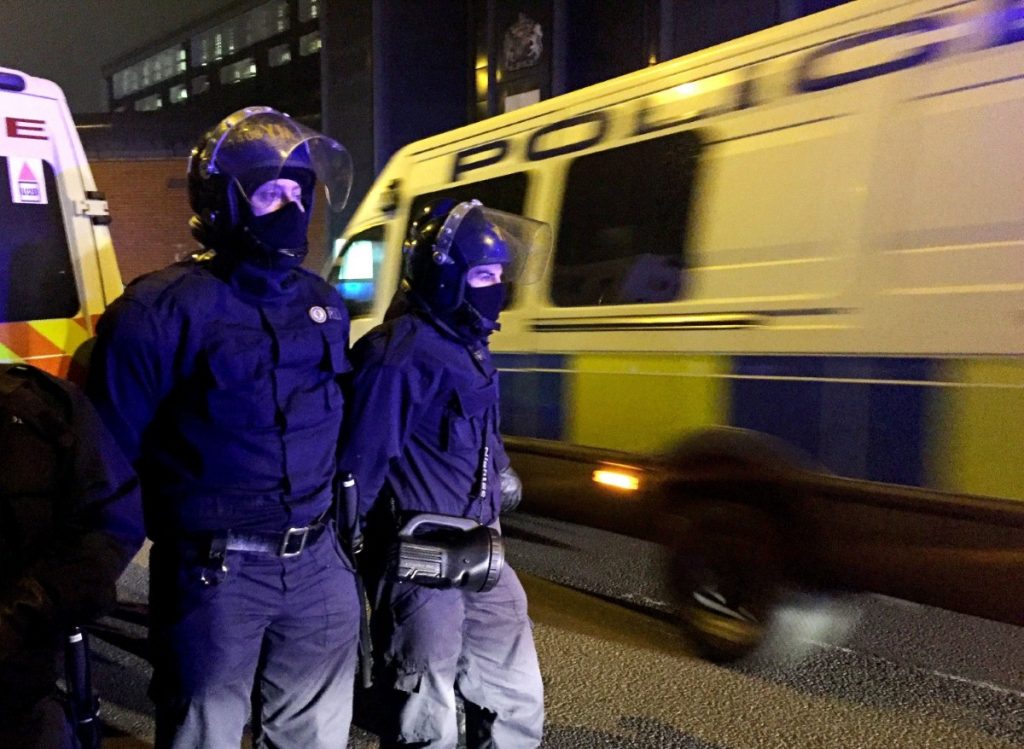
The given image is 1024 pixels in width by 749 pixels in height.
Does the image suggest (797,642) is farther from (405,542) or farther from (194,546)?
(194,546)

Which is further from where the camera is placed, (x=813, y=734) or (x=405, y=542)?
(x=813, y=734)

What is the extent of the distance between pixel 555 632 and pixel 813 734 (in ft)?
4.22

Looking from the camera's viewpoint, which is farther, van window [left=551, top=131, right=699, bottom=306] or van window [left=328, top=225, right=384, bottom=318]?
van window [left=328, top=225, right=384, bottom=318]

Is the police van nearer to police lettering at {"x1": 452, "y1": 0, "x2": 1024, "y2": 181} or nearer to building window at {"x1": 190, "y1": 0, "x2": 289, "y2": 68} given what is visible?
police lettering at {"x1": 452, "y1": 0, "x2": 1024, "y2": 181}

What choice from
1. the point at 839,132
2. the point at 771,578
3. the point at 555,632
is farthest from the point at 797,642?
the point at 839,132

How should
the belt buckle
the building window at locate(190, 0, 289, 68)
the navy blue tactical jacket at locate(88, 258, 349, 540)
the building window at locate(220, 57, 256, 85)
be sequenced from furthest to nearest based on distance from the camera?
the building window at locate(220, 57, 256, 85)
the building window at locate(190, 0, 289, 68)
the belt buckle
the navy blue tactical jacket at locate(88, 258, 349, 540)

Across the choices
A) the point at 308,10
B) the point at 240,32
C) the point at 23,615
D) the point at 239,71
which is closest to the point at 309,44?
the point at 308,10

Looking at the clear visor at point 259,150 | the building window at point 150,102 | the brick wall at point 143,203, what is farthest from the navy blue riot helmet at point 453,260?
the building window at point 150,102

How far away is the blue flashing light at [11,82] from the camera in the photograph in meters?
3.71

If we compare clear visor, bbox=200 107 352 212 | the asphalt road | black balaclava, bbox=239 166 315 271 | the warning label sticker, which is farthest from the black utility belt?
the warning label sticker

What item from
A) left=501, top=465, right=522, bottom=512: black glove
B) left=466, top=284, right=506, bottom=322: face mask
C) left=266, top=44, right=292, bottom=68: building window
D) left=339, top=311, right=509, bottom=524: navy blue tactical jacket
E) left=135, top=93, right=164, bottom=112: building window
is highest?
left=266, top=44, right=292, bottom=68: building window

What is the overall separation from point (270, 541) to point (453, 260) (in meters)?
0.89

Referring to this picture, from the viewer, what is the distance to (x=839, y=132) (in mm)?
3254

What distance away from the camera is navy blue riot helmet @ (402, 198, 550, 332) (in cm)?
240
